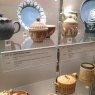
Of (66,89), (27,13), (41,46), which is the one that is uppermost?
(27,13)

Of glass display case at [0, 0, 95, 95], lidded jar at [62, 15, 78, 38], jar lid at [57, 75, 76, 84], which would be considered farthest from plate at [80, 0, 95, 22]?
jar lid at [57, 75, 76, 84]

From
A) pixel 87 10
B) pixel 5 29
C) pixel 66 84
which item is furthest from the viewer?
pixel 87 10

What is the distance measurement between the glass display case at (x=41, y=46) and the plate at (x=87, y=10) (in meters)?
0.02

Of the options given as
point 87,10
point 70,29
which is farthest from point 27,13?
point 87,10

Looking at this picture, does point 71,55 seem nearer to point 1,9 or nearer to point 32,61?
point 32,61

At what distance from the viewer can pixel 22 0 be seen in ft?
3.16

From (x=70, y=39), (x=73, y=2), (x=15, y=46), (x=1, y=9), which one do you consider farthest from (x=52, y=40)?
(x=73, y=2)

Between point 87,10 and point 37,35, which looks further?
point 87,10

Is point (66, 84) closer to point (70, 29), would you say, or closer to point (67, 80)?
point (67, 80)

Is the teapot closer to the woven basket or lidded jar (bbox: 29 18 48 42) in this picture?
lidded jar (bbox: 29 18 48 42)

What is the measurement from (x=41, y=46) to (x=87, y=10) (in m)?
0.47

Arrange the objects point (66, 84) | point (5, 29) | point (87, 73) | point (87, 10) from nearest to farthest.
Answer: point (5, 29) → point (66, 84) → point (87, 73) → point (87, 10)

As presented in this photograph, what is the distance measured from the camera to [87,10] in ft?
3.56

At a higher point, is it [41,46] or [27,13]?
[27,13]
